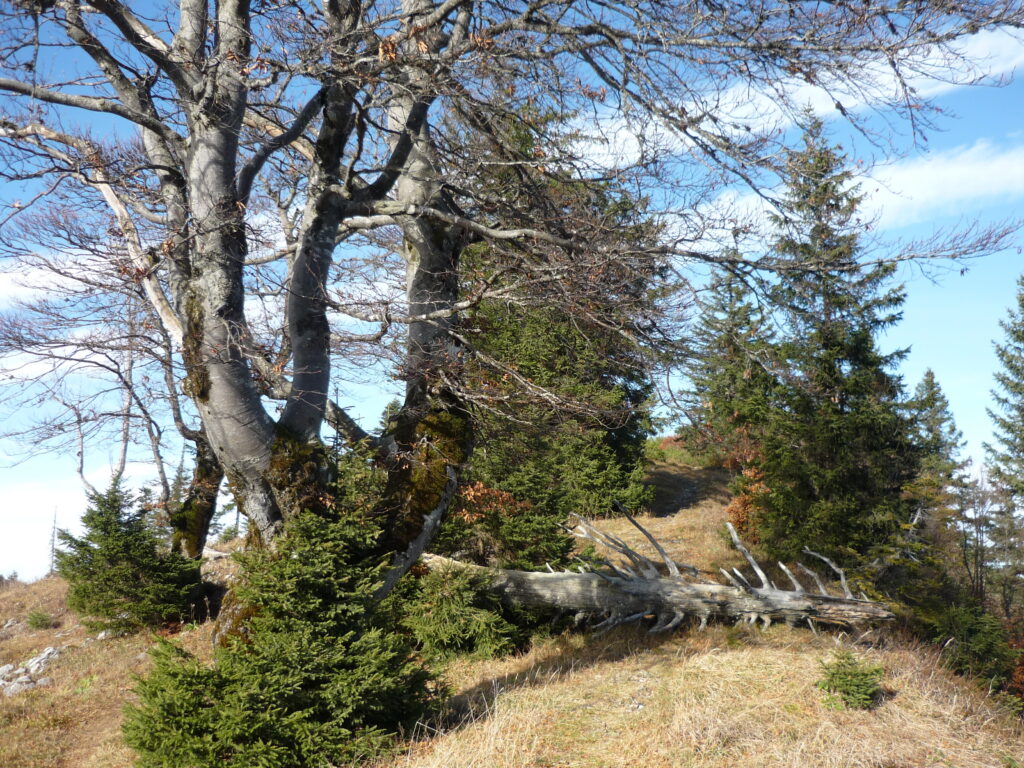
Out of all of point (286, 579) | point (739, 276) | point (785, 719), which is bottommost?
point (785, 719)

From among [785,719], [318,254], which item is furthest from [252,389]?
[785,719]

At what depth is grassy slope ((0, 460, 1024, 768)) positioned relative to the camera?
560cm

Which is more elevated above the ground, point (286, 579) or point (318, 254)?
point (318, 254)

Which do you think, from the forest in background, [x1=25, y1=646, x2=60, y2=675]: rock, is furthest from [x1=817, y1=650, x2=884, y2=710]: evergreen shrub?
[x1=25, y1=646, x2=60, y2=675]: rock

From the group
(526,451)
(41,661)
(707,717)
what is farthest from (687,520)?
(41,661)

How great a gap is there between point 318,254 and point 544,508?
19.0 ft

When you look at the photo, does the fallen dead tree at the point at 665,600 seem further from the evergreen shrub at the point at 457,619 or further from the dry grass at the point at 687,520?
the dry grass at the point at 687,520

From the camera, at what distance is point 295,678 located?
17.2ft

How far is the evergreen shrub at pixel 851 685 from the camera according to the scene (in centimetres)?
670

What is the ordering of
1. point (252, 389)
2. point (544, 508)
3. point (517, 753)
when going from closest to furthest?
point (517, 753) < point (252, 389) < point (544, 508)

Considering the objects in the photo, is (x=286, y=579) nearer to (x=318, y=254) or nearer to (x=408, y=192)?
(x=318, y=254)

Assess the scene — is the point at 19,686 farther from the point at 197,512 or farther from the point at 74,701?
the point at 197,512

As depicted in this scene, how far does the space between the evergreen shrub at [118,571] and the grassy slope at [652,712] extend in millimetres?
683

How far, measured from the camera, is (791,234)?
645cm
